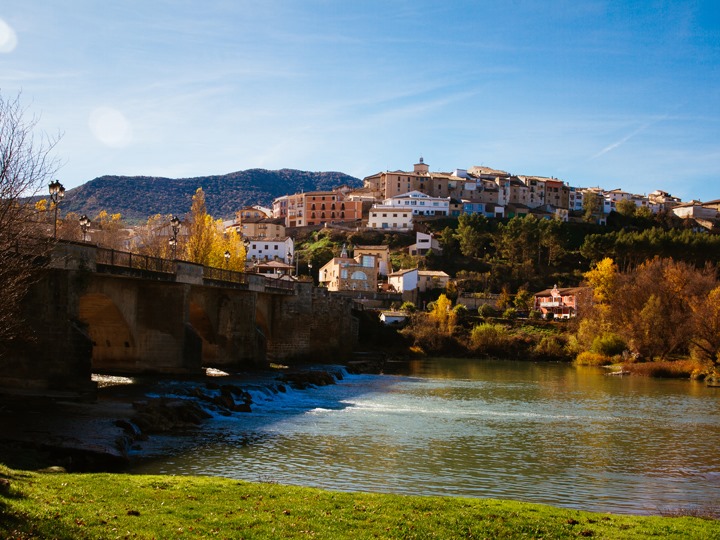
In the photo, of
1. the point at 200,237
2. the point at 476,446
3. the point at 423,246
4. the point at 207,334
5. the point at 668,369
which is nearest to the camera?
the point at 476,446

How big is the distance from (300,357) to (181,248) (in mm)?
21583

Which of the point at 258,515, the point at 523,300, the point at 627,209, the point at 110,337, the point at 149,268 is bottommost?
the point at 258,515

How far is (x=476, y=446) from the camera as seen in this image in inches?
1040

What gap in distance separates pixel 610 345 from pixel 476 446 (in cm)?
5132

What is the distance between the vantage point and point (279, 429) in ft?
91.2

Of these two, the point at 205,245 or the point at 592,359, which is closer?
the point at 205,245

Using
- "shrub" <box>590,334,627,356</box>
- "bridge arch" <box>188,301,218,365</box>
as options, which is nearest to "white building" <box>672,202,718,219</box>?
"shrub" <box>590,334,627,356</box>

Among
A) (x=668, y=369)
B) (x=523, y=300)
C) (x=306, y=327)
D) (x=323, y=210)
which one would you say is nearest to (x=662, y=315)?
(x=668, y=369)

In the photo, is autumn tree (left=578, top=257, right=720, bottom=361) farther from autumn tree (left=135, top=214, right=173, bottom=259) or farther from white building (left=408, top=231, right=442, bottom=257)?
white building (left=408, top=231, right=442, bottom=257)

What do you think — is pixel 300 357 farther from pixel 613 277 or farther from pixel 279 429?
pixel 613 277

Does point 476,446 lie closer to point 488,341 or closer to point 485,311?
point 488,341

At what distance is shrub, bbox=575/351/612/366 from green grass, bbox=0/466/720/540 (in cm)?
6100

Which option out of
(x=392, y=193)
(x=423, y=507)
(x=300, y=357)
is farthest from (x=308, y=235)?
(x=423, y=507)

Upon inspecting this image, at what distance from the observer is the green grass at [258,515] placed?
1150cm
